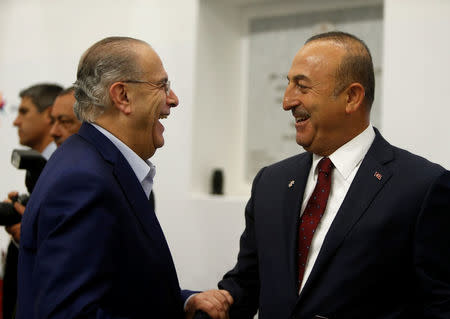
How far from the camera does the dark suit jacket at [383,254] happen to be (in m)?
1.52

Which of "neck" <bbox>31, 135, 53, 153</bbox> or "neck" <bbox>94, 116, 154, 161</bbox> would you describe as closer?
"neck" <bbox>94, 116, 154, 161</bbox>

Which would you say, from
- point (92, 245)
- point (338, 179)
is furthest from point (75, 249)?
point (338, 179)

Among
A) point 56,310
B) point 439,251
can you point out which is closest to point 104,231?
point 56,310

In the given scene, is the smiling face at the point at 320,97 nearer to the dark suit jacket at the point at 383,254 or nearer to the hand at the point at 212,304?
the dark suit jacket at the point at 383,254

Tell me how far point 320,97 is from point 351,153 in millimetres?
209

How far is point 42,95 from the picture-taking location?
348 centimetres

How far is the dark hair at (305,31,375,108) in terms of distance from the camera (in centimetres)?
176

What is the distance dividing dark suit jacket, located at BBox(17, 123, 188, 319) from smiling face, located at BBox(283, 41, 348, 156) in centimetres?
65

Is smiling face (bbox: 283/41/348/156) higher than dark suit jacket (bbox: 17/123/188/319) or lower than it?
higher

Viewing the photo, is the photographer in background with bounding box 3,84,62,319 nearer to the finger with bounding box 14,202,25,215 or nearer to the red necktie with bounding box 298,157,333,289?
the finger with bounding box 14,202,25,215

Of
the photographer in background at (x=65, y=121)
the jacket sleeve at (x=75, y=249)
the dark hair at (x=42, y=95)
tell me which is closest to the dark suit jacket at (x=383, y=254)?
the jacket sleeve at (x=75, y=249)

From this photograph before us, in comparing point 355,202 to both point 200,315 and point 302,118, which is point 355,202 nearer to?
point 302,118

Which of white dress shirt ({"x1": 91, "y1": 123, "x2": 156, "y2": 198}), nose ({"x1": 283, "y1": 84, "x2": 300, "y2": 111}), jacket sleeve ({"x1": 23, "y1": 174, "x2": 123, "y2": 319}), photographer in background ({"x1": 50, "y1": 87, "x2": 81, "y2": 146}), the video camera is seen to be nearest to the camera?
jacket sleeve ({"x1": 23, "y1": 174, "x2": 123, "y2": 319})

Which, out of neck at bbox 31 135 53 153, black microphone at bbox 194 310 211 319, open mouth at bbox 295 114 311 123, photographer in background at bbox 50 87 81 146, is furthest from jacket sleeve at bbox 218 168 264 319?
neck at bbox 31 135 53 153
